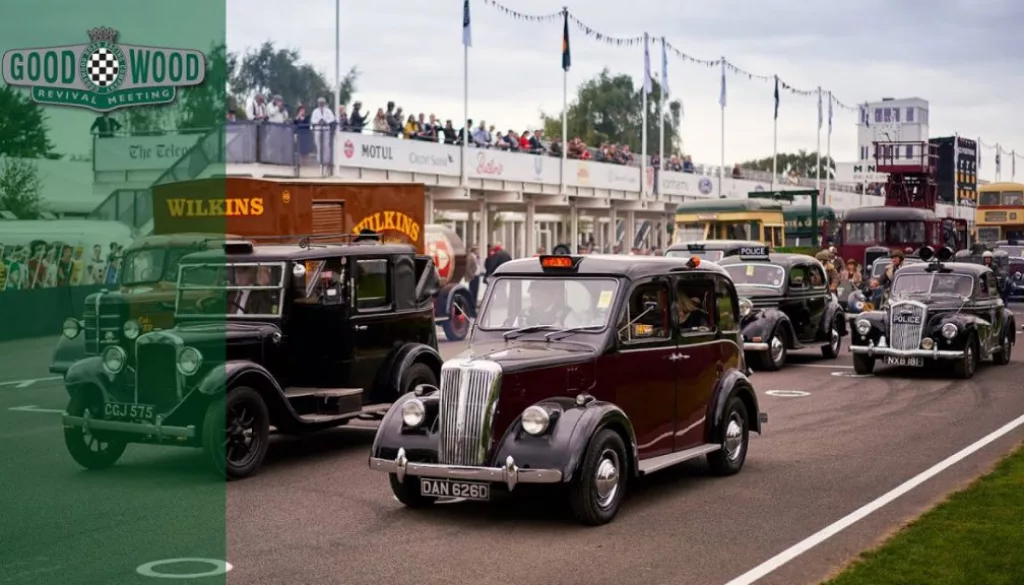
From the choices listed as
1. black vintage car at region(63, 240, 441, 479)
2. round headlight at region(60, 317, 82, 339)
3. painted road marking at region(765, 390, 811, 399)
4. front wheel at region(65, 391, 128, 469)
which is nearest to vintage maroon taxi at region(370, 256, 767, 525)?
black vintage car at region(63, 240, 441, 479)

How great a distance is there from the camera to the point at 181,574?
845 centimetres

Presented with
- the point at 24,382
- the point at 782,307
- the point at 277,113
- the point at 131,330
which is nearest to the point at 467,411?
the point at 131,330

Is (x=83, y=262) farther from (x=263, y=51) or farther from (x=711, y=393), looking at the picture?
(x=263, y=51)

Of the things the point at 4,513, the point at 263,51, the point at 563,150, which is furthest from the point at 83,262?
the point at 263,51

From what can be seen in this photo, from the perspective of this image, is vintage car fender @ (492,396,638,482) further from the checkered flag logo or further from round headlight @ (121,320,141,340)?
the checkered flag logo

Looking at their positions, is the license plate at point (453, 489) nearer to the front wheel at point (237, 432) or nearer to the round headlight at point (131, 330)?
the front wheel at point (237, 432)

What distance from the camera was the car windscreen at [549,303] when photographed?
35.1 ft

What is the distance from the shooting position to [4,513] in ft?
33.8

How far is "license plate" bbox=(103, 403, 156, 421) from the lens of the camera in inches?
458

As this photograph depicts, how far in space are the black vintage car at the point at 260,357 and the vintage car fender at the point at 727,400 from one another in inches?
136

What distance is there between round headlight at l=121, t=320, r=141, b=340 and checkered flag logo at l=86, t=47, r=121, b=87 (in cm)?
233

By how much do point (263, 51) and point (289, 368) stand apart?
1939 inches

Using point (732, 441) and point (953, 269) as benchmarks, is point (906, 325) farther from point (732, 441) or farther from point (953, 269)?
point (732, 441)

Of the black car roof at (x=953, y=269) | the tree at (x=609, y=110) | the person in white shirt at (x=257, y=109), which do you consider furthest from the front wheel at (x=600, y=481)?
the tree at (x=609, y=110)
